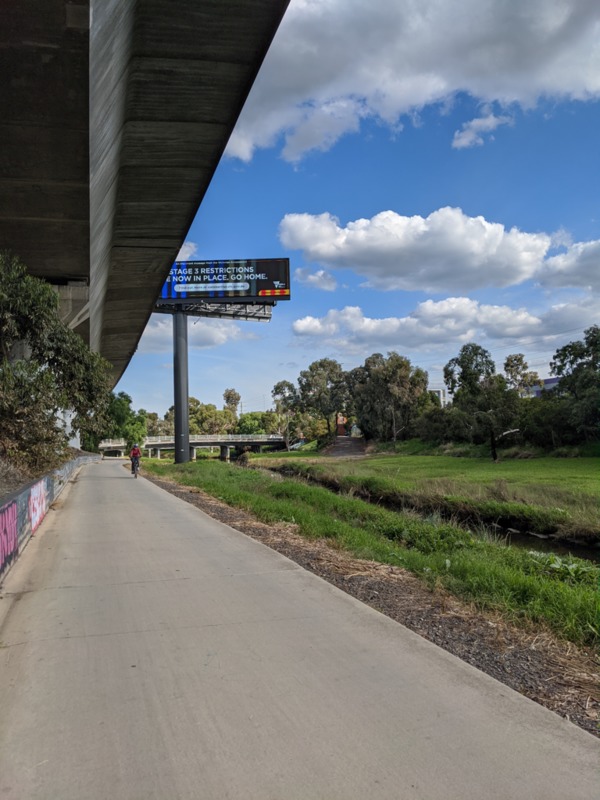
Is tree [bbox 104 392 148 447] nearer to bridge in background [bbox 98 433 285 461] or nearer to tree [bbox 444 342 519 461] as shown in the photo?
bridge in background [bbox 98 433 285 461]

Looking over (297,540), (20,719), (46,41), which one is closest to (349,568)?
(297,540)

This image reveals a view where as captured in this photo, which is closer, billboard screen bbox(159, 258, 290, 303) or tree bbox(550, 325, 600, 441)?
Answer: tree bbox(550, 325, 600, 441)

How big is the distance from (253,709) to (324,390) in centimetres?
8198

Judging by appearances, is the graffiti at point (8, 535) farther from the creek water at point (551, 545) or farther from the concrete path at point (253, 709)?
the creek water at point (551, 545)

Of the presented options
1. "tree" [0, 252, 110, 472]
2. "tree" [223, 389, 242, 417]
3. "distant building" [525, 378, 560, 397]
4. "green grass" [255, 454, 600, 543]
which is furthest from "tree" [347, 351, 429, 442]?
"tree" [223, 389, 242, 417]

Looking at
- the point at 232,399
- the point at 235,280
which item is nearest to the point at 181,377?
the point at 235,280

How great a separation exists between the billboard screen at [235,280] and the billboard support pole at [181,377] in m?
2.40

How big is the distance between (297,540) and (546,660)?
5.96 meters

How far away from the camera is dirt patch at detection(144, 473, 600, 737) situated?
389 centimetres

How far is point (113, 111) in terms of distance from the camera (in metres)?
8.05

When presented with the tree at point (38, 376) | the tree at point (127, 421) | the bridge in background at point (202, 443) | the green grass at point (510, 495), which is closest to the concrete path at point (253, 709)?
the tree at point (38, 376)

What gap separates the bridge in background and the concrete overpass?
3112 inches

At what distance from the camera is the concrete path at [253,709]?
9.41 feet

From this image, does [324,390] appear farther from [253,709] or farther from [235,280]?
[253,709]
